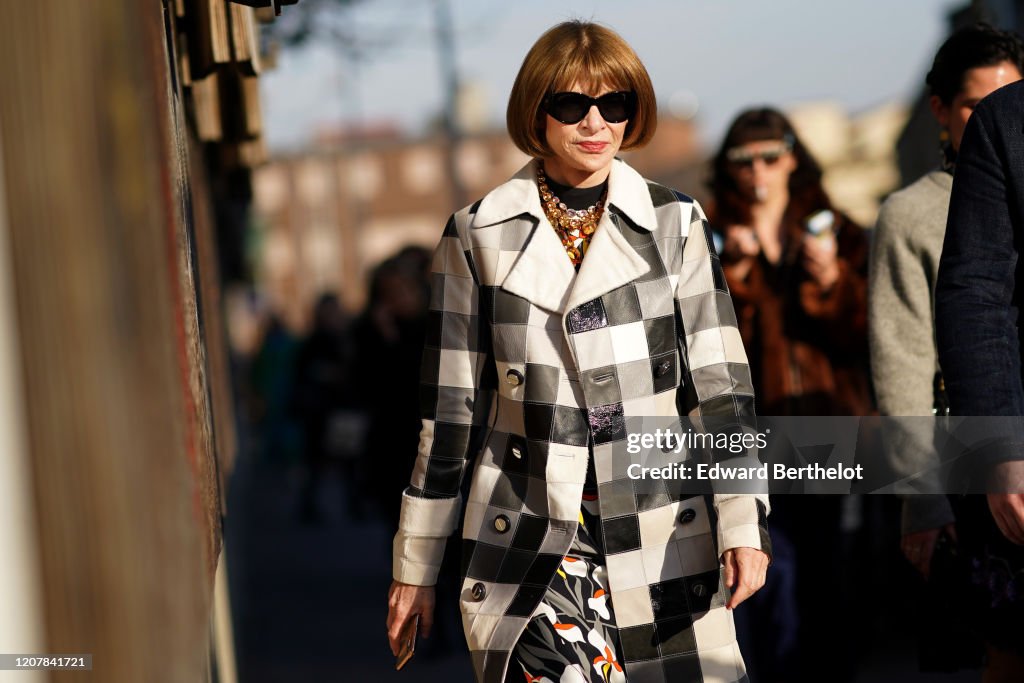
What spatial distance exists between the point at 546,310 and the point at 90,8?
1664 millimetres

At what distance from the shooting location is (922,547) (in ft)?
12.4

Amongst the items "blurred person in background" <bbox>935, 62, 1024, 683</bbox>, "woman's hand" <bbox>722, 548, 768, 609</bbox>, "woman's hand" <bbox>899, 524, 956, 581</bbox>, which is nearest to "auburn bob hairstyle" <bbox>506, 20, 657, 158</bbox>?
"blurred person in background" <bbox>935, 62, 1024, 683</bbox>

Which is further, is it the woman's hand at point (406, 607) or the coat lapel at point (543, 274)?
the woman's hand at point (406, 607)

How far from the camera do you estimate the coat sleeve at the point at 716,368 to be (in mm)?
3023

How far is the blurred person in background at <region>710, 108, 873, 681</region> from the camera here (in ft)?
16.5

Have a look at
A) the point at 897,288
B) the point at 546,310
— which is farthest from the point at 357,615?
the point at 546,310

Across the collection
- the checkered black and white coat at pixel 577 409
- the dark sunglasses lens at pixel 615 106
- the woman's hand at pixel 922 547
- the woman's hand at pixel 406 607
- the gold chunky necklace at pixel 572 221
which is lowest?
the woman's hand at pixel 922 547

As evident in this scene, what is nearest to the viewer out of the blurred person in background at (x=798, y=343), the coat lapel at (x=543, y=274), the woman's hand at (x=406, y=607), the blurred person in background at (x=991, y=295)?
the blurred person in background at (x=991, y=295)

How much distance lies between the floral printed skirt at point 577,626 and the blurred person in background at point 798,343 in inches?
80.8

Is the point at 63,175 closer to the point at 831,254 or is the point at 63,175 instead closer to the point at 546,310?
the point at 546,310

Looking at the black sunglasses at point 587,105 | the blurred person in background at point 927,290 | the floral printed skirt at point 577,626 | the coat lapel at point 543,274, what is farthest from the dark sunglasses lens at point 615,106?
the blurred person in background at point 927,290

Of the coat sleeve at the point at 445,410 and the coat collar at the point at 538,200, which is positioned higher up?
the coat collar at the point at 538,200

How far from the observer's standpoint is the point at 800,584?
16.8 feet

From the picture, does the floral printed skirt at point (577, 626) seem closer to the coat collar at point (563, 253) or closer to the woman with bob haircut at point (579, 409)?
the woman with bob haircut at point (579, 409)
